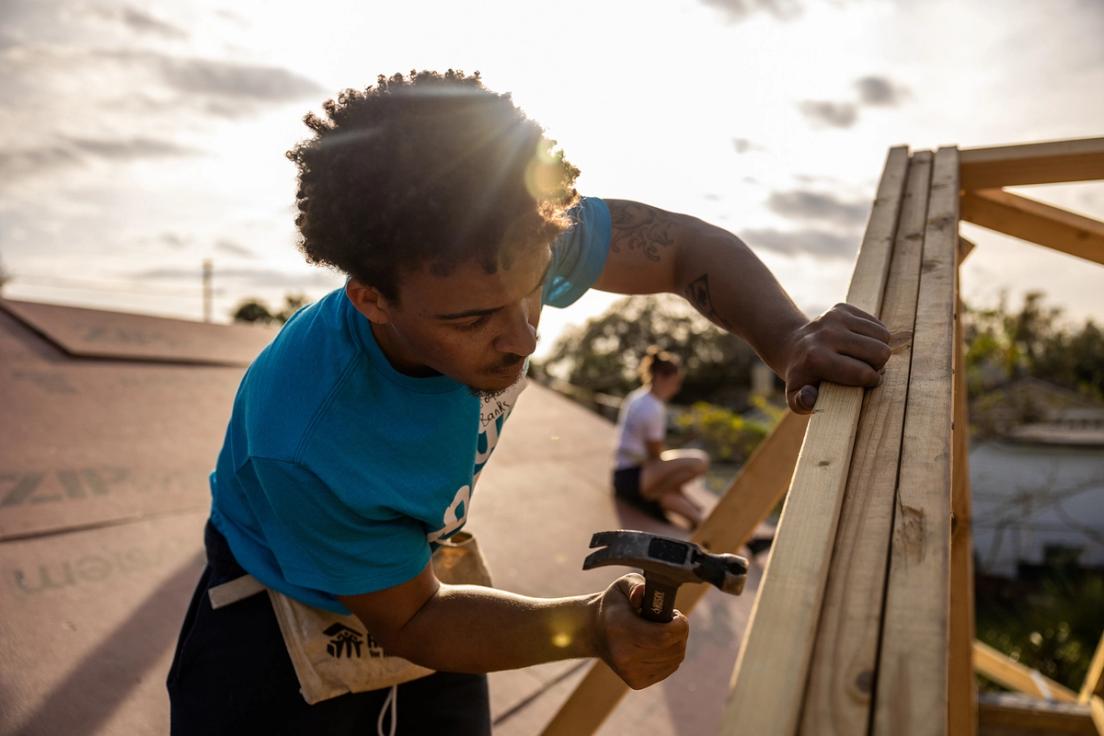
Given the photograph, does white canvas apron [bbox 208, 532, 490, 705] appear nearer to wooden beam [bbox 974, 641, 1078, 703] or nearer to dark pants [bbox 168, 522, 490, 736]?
dark pants [bbox 168, 522, 490, 736]

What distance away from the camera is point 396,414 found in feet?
4.17

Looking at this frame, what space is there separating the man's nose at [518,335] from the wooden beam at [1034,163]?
1317 millimetres

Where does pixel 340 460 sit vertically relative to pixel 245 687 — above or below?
above

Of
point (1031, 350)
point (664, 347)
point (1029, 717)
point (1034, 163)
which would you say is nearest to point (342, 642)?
point (1034, 163)

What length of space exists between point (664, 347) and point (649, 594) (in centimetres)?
2174

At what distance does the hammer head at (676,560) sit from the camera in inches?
33.5

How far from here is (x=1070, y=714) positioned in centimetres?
326

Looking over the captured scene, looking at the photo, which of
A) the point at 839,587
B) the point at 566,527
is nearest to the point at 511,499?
the point at 566,527

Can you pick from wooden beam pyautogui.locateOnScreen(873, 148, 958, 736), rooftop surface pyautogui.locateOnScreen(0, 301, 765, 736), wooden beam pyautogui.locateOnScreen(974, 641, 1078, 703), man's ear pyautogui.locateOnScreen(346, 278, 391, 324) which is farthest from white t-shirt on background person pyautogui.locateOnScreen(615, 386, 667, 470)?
man's ear pyautogui.locateOnScreen(346, 278, 391, 324)

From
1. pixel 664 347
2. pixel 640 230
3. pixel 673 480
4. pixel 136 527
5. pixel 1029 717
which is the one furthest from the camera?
pixel 664 347

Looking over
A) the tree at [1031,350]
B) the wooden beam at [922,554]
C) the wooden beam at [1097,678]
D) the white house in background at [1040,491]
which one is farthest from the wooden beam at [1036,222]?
the white house in background at [1040,491]

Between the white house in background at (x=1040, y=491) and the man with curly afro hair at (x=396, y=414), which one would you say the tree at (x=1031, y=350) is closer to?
the white house in background at (x=1040, y=491)

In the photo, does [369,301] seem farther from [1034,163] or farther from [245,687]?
[1034,163]

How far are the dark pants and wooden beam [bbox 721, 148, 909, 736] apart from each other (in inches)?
41.6
